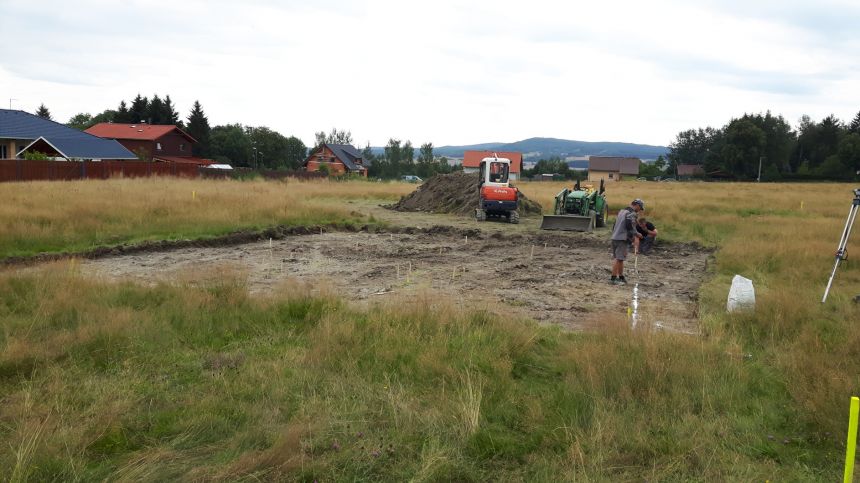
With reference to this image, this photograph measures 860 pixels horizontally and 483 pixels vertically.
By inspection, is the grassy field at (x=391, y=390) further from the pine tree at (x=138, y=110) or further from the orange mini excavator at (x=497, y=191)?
the pine tree at (x=138, y=110)

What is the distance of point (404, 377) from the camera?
229 inches

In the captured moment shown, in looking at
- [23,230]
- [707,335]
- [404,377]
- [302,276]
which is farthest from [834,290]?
[23,230]

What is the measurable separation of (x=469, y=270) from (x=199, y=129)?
2862 inches

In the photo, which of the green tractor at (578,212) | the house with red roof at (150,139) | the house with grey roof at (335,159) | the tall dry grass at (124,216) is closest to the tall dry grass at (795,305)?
the green tractor at (578,212)

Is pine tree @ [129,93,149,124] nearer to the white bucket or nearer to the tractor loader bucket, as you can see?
the tractor loader bucket

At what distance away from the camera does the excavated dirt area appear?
968 centimetres

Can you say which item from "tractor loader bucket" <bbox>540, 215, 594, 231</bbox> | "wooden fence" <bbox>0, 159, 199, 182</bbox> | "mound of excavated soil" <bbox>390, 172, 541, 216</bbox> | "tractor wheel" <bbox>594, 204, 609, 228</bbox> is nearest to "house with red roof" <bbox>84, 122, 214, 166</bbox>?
"wooden fence" <bbox>0, 159, 199, 182</bbox>

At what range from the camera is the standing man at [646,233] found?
12.8 meters

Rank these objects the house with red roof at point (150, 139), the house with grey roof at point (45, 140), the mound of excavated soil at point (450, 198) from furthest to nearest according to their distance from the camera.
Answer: the house with red roof at point (150, 139) < the house with grey roof at point (45, 140) < the mound of excavated soil at point (450, 198)

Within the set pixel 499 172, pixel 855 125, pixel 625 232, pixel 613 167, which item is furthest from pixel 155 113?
pixel 855 125

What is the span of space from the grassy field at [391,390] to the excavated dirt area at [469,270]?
4.22 feet

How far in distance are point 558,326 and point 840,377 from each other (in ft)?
10.9

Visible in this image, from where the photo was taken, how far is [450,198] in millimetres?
31094

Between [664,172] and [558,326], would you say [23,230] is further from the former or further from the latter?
[664,172]
